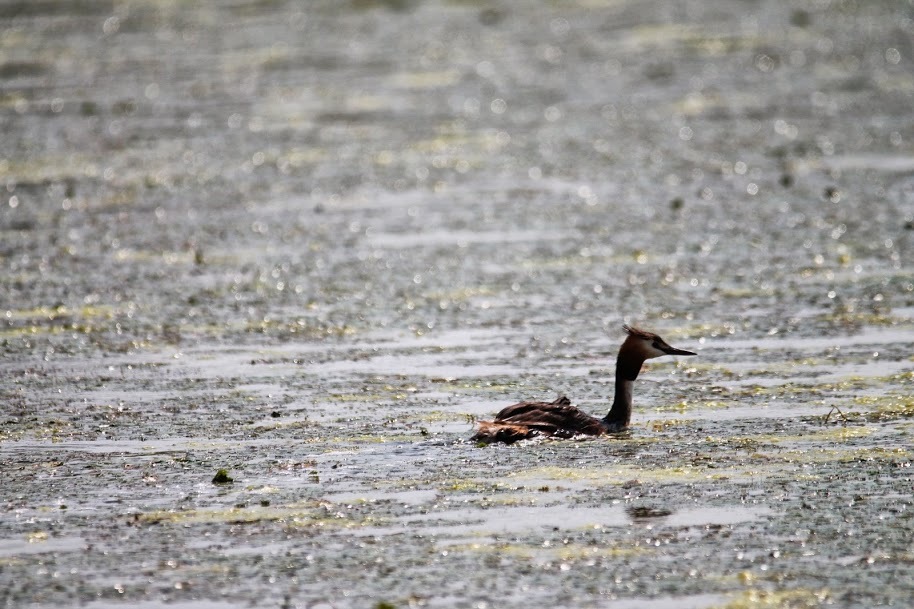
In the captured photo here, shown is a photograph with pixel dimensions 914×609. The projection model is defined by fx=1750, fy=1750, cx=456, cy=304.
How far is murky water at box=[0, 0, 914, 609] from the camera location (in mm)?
8492

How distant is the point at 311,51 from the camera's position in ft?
105

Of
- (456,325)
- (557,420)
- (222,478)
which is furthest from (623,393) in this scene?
(456,325)

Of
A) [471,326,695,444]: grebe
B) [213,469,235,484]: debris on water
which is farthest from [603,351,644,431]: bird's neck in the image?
[213,469,235,484]: debris on water

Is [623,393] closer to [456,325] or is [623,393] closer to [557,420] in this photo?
[557,420]

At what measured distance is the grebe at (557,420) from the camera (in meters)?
10.4

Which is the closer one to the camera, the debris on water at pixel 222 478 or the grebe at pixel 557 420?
the debris on water at pixel 222 478

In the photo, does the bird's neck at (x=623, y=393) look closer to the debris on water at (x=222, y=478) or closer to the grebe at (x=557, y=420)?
the grebe at (x=557, y=420)

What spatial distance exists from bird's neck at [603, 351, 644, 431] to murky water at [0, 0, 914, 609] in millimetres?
272

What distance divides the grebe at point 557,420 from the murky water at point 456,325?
152 mm

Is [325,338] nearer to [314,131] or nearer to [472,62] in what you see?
[314,131]

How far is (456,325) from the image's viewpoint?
1389cm

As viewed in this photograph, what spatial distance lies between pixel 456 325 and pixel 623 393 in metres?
3.21

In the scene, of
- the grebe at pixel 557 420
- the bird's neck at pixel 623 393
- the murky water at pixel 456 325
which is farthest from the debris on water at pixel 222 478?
the bird's neck at pixel 623 393

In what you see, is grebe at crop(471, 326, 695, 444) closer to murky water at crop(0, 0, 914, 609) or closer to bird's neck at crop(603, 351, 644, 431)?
bird's neck at crop(603, 351, 644, 431)
